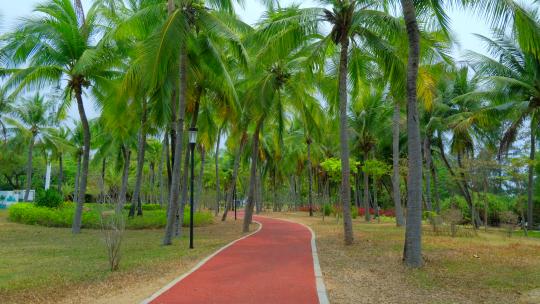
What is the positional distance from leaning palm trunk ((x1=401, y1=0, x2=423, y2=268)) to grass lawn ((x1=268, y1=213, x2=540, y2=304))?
18.0 inches

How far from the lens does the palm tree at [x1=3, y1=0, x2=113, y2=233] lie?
16656 millimetres

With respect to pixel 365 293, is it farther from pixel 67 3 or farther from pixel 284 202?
pixel 284 202

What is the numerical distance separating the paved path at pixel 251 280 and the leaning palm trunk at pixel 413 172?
7.08ft

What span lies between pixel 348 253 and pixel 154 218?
12.6 m

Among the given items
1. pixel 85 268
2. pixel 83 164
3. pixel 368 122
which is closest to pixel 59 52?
pixel 83 164

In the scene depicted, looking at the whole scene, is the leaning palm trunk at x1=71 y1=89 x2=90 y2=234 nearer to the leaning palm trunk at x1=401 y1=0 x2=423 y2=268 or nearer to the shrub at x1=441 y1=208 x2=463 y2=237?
the leaning palm trunk at x1=401 y1=0 x2=423 y2=268

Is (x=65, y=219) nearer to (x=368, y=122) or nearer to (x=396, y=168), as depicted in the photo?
(x=396, y=168)

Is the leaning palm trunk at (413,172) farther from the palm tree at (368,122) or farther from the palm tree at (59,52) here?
the palm tree at (368,122)

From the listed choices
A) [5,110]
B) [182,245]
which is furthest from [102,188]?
[5,110]

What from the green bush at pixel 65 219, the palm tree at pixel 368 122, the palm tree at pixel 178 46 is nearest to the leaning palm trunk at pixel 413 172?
the palm tree at pixel 178 46

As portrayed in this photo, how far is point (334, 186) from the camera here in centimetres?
5288

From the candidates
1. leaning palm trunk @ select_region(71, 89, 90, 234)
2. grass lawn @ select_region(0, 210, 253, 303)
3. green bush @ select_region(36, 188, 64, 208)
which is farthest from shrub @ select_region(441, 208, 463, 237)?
green bush @ select_region(36, 188, 64, 208)

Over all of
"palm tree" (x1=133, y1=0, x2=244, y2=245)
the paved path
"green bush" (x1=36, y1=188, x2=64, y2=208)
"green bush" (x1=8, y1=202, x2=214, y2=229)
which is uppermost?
"palm tree" (x1=133, y1=0, x2=244, y2=245)

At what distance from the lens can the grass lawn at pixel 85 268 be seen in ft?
24.6
